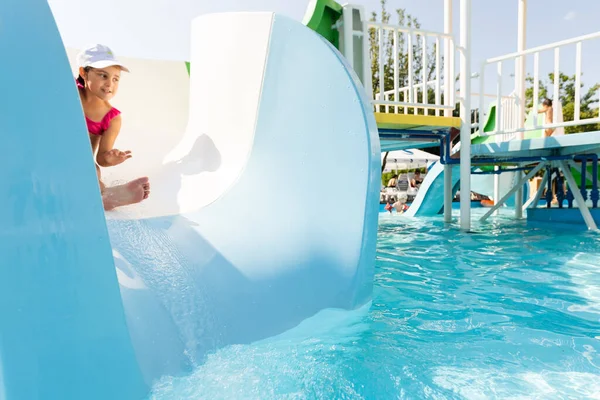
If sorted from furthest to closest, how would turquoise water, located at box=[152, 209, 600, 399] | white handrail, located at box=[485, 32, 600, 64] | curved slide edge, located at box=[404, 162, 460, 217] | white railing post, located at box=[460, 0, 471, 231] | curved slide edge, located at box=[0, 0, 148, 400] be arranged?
curved slide edge, located at box=[404, 162, 460, 217]
white railing post, located at box=[460, 0, 471, 231]
white handrail, located at box=[485, 32, 600, 64]
turquoise water, located at box=[152, 209, 600, 399]
curved slide edge, located at box=[0, 0, 148, 400]

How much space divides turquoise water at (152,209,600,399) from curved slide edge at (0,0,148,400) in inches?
11.7

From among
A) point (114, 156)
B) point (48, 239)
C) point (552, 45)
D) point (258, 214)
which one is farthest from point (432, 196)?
point (48, 239)

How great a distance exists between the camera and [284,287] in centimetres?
159

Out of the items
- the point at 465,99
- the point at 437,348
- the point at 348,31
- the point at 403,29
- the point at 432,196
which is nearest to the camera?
the point at 437,348

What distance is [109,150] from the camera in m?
2.04

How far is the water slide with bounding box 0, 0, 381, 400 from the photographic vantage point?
76 centimetres

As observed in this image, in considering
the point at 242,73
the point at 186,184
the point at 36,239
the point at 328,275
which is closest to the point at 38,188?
the point at 36,239

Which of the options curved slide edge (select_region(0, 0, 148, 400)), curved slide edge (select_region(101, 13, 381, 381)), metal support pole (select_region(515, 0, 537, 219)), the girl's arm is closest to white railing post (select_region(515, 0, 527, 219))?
metal support pole (select_region(515, 0, 537, 219))

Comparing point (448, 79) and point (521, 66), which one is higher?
point (521, 66)

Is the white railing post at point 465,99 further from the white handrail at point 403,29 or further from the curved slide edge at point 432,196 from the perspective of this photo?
the curved slide edge at point 432,196

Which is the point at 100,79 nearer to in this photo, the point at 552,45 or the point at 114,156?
the point at 114,156

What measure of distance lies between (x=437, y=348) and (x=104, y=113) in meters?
1.81

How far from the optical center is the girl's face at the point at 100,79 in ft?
6.18

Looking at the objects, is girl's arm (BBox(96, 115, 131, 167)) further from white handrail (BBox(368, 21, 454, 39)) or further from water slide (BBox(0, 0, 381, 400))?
white handrail (BBox(368, 21, 454, 39))
